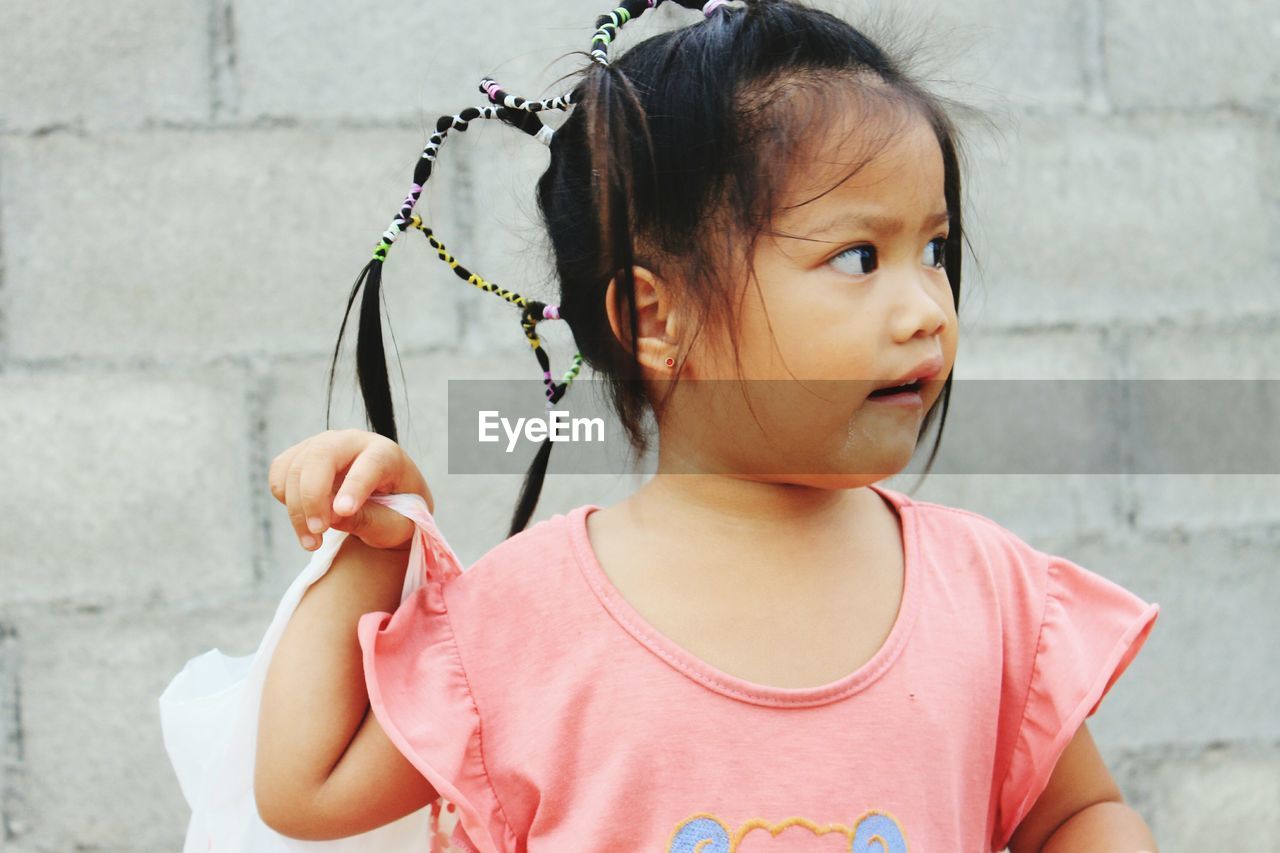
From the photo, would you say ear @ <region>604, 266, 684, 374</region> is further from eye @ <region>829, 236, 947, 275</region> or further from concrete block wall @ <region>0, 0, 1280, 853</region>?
concrete block wall @ <region>0, 0, 1280, 853</region>

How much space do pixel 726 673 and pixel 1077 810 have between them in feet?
0.95

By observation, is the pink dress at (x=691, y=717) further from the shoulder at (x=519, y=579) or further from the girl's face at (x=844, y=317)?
the girl's face at (x=844, y=317)

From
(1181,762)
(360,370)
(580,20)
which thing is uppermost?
(580,20)

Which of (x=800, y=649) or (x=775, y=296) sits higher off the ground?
(x=775, y=296)

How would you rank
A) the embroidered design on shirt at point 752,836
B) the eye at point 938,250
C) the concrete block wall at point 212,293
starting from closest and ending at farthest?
1. the embroidered design on shirt at point 752,836
2. the eye at point 938,250
3. the concrete block wall at point 212,293

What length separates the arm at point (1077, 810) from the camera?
33.8 inches

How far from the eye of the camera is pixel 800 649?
79 cm

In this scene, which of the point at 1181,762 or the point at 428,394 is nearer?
the point at 428,394

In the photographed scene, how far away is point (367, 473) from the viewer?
0.78 meters

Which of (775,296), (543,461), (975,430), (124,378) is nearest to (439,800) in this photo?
(543,461)

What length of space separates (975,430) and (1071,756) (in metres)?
0.60

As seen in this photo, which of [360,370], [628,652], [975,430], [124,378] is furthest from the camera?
[975,430]

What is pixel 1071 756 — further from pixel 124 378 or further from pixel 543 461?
pixel 124 378

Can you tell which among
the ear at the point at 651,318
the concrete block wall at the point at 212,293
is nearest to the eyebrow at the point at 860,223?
the ear at the point at 651,318
